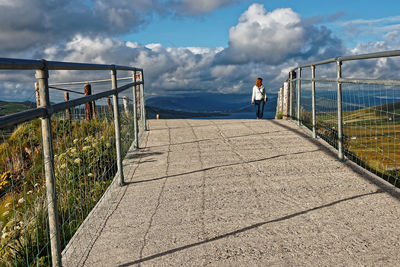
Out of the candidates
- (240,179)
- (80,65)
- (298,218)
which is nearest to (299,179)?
(240,179)

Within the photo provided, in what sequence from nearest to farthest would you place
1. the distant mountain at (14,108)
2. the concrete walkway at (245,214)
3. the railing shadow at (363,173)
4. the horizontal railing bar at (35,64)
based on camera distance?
the horizontal railing bar at (35,64) → the distant mountain at (14,108) → the concrete walkway at (245,214) → the railing shadow at (363,173)

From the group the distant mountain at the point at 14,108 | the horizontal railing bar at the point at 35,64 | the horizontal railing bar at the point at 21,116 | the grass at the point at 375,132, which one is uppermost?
the horizontal railing bar at the point at 35,64

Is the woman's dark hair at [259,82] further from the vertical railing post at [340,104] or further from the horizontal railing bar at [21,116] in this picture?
the horizontal railing bar at [21,116]

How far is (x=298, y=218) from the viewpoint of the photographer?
4422mm

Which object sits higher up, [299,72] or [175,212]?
[299,72]

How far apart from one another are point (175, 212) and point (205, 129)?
6180 mm

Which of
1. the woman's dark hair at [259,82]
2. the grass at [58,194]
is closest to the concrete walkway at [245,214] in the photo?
the grass at [58,194]

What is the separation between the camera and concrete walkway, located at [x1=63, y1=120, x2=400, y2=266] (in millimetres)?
3652

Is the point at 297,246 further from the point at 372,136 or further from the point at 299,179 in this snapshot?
the point at 372,136

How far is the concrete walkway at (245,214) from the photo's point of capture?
3.65 metres

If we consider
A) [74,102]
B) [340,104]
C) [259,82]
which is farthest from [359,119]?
[259,82]

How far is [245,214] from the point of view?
15.1ft

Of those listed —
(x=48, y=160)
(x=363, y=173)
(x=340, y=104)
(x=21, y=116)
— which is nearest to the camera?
(x=21, y=116)

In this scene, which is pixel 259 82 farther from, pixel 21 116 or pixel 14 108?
pixel 21 116
